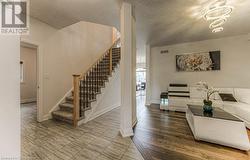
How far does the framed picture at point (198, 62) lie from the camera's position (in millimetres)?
4492

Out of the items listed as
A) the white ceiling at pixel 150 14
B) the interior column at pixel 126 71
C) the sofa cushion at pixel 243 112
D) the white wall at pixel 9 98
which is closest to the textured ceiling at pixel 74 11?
the white ceiling at pixel 150 14

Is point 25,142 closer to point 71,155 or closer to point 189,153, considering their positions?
point 71,155

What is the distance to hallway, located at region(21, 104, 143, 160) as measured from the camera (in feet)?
6.28

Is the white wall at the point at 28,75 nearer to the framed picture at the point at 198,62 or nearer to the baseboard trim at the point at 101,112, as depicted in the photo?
the baseboard trim at the point at 101,112

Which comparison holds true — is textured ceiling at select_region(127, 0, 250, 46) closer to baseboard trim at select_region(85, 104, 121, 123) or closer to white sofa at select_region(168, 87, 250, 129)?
white sofa at select_region(168, 87, 250, 129)

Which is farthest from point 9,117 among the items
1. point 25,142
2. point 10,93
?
point 25,142

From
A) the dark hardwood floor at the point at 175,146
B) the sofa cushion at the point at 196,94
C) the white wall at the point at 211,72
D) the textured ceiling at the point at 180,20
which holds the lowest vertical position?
the dark hardwood floor at the point at 175,146

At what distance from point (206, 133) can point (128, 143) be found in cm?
141

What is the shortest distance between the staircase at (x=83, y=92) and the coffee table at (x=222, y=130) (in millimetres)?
2586

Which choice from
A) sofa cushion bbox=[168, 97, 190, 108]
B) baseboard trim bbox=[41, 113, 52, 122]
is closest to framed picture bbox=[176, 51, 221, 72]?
sofa cushion bbox=[168, 97, 190, 108]

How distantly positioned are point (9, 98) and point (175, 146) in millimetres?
2345

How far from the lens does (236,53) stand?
425cm

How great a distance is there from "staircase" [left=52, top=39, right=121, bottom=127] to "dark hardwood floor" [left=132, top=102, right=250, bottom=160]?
147 cm

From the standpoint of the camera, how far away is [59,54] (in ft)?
12.7
